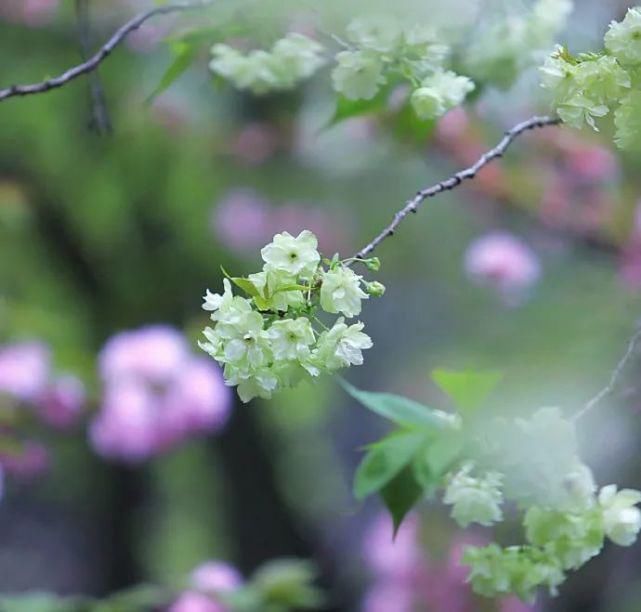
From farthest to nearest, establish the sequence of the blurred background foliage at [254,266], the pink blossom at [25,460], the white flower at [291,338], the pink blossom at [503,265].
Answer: the blurred background foliage at [254,266], the pink blossom at [503,265], the pink blossom at [25,460], the white flower at [291,338]

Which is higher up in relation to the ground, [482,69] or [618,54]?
[618,54]

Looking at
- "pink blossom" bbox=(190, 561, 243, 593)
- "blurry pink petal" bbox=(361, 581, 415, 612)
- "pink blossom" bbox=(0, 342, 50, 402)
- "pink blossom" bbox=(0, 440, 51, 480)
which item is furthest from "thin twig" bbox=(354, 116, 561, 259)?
"blurry pink petal" bbox=(361, 581, 415, 612)

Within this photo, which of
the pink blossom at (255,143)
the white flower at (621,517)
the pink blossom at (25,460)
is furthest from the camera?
the pink blossom at (255,143)

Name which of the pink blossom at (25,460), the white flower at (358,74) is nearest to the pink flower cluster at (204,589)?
the pink blossom at (25,460)

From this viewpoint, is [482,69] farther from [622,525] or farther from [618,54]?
[622,525]

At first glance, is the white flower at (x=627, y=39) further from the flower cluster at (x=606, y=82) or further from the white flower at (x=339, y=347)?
the white flower at (x=339, y=347)

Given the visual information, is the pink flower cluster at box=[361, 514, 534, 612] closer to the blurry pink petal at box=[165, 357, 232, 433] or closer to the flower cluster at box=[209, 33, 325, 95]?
the blurry pink petal at box=[165, 357, 232, 433]

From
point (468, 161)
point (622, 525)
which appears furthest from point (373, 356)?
point (622, 525)

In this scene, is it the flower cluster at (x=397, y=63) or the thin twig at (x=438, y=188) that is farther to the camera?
the flower cluster at (x=397, y=63)
